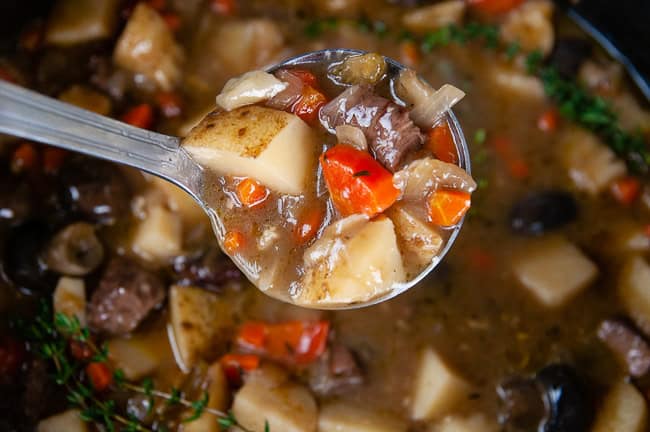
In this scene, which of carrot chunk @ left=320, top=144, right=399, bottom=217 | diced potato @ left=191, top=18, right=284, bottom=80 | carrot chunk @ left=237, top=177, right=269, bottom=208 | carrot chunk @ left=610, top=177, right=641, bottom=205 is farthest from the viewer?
diced potato @ left=191, top=18, right=284, bottom=80

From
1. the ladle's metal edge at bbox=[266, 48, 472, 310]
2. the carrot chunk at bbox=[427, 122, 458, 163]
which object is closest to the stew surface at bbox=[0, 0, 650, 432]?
the ladle's metal edge at bbox=[266, 48, 472, 310]

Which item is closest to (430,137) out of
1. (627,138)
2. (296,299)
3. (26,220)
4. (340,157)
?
(340,157)

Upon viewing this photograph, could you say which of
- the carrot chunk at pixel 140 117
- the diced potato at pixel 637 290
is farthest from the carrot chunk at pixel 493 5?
the carrot chunk at pixel 140 117

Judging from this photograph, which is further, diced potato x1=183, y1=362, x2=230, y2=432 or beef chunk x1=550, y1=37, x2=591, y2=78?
beef chunk x1=550, y1=37, x2=591, y2=78

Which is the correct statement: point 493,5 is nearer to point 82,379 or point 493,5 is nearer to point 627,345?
point 627,345

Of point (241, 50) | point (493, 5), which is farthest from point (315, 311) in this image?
point (493, 5)

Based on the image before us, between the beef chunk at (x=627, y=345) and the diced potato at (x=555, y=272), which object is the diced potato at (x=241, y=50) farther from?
the beef chunk at (x=627, y=345)

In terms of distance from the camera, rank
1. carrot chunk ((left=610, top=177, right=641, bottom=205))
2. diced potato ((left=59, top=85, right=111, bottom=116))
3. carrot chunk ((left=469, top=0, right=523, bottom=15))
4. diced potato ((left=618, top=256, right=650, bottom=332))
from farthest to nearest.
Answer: carrot chunk ((left=469, top=0, right=523, bottom=15)), carrot chunk ((left=610, top=177, right=641, bottom=205)), diced potato ((left=59, top=85, right=111, bottom=116)), diced potato ((left=618, top=256, right=650, bottom=332))

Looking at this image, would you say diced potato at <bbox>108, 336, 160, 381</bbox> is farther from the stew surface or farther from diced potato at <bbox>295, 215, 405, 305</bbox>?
diced potato at <bbox>295, 215, 405, 305</bbox>
